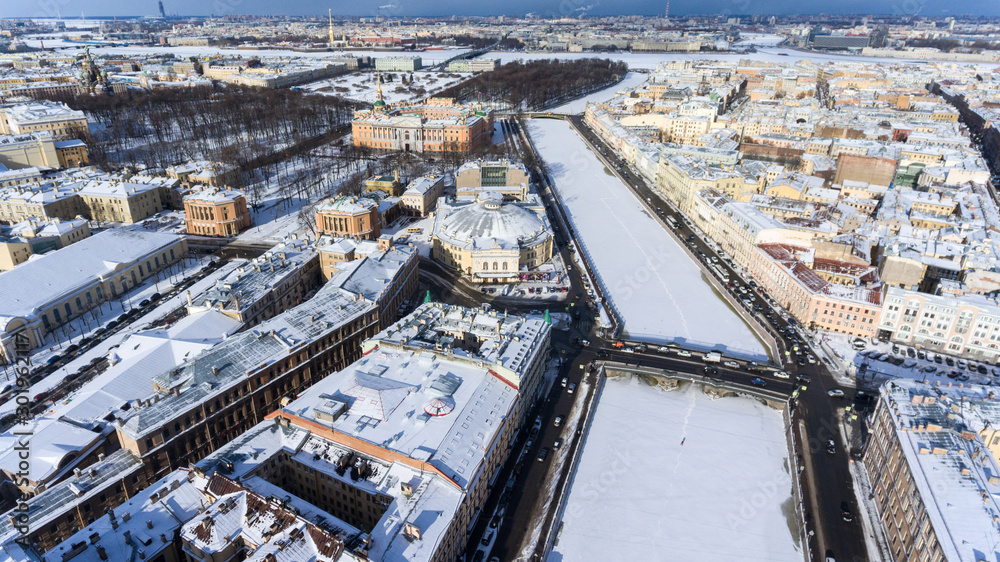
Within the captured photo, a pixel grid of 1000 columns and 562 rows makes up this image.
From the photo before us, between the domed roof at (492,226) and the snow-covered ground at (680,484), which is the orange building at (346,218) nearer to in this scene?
the domed roof at (492,226)

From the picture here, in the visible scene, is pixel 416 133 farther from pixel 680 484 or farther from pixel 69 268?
pixel 680 484

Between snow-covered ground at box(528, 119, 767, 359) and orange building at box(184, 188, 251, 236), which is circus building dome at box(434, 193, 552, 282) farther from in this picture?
orange building at box(184, 188, 251, 236)

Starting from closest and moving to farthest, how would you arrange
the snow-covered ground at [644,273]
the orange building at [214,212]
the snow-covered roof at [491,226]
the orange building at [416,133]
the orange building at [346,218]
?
the snow-covered ground at [644,273], the snow-covered roof at [491,226], the orange building at [346,218], the orange building at [214,212], the orange building at [416,133]

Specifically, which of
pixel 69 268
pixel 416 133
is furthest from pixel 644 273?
pixel 416 133

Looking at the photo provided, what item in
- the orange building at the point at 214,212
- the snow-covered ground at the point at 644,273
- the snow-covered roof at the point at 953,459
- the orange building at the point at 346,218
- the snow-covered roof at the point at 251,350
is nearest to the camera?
the snow-covered roof at the point at 953,459

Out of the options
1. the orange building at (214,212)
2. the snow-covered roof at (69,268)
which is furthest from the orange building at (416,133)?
the snow-covered roof at (69,268)

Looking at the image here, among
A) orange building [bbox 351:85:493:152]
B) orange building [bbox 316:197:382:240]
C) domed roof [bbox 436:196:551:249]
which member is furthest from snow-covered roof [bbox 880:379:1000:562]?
orange building [bbox 351:85:493:152]
